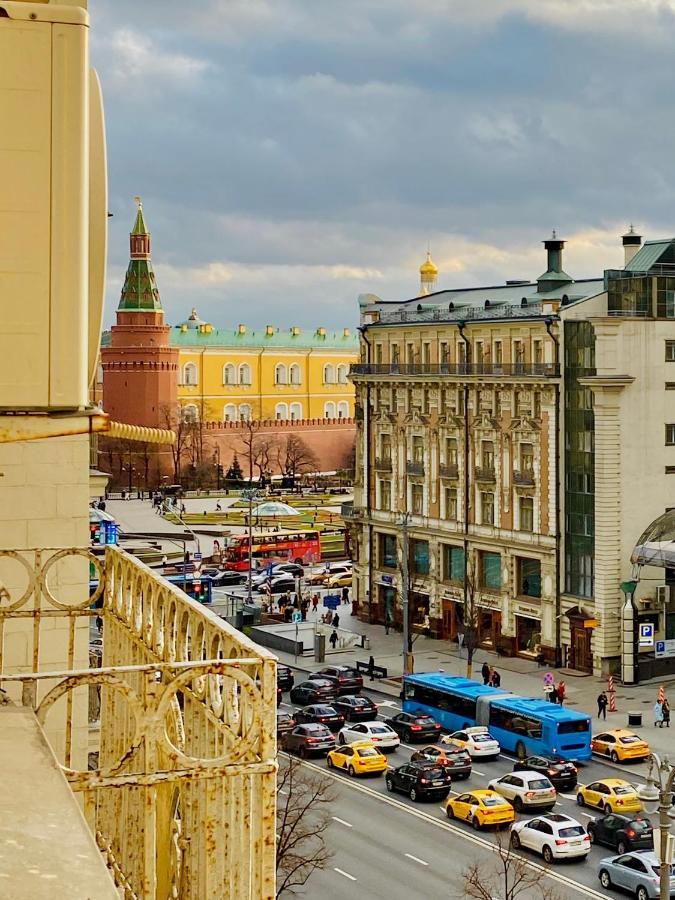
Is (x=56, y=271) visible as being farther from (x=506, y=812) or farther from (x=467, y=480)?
(x=467, y=480)

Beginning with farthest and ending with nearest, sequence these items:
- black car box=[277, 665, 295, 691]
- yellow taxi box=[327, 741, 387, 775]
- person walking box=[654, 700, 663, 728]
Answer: black car box=[277, 665, 295, 691] < person walking box=[654, 700, 663, 728] < yellow taxi box=[327, 741, 387, 775]

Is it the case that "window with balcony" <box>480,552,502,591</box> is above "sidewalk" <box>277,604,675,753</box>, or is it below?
above

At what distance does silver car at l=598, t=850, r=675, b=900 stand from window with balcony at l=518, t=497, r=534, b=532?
2944cm

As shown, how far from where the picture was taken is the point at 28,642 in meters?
16.6

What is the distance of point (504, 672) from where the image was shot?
6041cm

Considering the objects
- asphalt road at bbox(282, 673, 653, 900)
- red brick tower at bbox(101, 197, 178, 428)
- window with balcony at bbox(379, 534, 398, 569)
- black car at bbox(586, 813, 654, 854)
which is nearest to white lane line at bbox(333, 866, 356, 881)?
Result: asphalt road at bbox(282, 673, 653, 900)

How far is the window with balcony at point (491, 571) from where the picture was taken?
6531cm

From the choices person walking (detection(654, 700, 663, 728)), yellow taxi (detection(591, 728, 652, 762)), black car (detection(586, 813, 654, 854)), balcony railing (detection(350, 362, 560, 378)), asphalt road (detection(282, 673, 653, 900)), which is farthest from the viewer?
balcony railing (detection(350, 362, 560, 378))

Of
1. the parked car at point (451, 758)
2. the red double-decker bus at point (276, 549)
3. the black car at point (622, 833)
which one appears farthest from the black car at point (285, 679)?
the red double-decker bus at point (276, 549)

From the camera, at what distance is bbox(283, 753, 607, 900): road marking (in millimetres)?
33875

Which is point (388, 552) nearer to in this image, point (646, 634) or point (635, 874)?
point (646, 634)

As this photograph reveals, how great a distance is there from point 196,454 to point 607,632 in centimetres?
9441

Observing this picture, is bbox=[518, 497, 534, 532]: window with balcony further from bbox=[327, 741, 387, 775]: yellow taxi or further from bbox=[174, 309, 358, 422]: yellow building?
bbox=[174, 309, 358, 422]: yellow building

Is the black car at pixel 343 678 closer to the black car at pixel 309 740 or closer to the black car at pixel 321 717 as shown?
the black car at pixel 321 717
